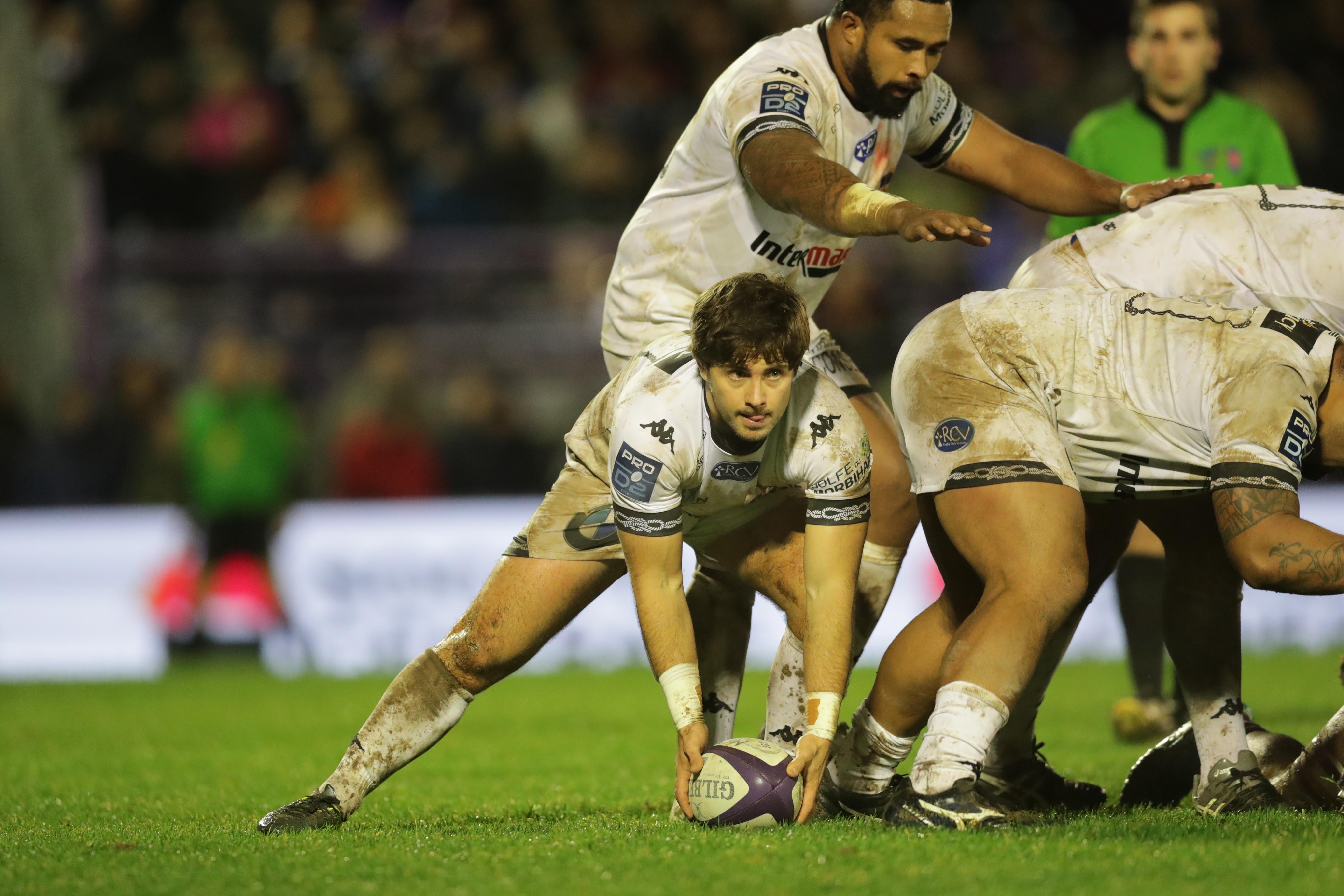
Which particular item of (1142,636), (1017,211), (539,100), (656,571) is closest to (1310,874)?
(656,571)

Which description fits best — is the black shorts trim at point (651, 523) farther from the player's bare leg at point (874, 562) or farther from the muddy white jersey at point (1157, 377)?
the muddy white jersey at point (1157, 377)

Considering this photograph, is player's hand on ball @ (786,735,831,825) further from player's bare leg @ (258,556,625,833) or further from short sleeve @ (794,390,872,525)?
player's bare leg @ (258,556,625,833)

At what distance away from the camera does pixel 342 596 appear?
11.2m

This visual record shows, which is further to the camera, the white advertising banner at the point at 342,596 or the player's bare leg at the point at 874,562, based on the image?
the white advertising banner at the point at 342,596

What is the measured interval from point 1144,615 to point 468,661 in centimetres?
297

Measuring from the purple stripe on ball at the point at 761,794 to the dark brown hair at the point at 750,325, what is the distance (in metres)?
1.07

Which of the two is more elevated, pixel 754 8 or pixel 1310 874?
pixel 754 8

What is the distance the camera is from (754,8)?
14.6 m

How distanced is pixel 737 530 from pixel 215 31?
1131 cm

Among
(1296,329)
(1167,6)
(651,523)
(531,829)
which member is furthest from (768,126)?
(1167,6)

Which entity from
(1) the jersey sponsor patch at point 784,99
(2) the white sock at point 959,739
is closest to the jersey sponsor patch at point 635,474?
(2) the white sock at point 959,739

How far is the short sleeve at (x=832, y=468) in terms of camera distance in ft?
14.3

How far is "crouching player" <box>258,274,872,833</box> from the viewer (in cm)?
425

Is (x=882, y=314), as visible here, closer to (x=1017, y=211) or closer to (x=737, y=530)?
(x=1017, y=211)
